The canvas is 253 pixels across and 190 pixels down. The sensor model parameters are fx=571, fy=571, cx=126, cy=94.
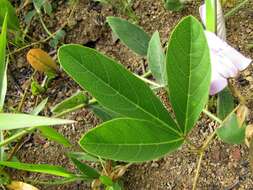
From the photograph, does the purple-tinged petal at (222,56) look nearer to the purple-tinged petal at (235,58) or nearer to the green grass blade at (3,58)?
the purple-tinged petal at (235,58)

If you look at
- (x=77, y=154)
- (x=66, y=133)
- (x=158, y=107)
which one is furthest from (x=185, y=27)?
(x=66, y=133)

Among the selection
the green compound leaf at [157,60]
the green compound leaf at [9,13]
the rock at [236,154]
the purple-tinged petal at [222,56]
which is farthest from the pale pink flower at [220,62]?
the green compound leaf at [9,13]

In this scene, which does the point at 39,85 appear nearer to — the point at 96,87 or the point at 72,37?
the point at 72,37

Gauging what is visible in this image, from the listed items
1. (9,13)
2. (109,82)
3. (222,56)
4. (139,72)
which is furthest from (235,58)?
(9,13)

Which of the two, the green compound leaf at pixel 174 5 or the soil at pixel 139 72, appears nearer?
the soil at pixel 139 72

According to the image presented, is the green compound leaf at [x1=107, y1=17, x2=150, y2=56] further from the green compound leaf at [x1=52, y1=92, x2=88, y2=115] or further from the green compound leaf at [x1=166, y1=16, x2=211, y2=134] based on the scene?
the green compound leaf at [x1=166, y1=16, x2=211, y2=134]

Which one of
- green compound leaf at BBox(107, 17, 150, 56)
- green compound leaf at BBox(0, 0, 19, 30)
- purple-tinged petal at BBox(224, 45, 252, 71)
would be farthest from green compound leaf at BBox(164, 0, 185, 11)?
purple-tinged petal at BBox(224, 45, 252, 71)

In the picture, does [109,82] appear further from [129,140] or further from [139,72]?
[139,72]
